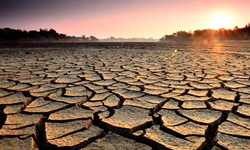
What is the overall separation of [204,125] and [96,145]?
2.11ft

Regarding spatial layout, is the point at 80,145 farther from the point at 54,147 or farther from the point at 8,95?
the point at 8,95

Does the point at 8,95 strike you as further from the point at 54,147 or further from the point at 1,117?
the point at 54,147

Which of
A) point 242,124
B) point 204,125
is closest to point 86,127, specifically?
point 204,125

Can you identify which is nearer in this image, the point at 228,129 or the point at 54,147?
the point at 54,147

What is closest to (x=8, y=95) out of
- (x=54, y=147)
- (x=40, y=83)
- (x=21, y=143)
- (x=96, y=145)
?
(x=40, y=83)

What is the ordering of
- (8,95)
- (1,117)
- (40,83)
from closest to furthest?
(1,117), (8,95), (40,83)

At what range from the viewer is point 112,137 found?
36.5 inches

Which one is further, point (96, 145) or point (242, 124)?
point (242, 124)

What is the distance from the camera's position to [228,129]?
972 mm

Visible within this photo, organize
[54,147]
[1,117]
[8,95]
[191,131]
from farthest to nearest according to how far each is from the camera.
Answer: [8,95], [1,117], [191,131], [54,147]

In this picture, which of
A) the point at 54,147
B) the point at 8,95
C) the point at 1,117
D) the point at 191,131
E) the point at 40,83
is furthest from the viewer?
the point at 40,83

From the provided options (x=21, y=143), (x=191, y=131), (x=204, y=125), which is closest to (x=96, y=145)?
(x=21, y=143)

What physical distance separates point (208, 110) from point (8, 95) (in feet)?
5.55

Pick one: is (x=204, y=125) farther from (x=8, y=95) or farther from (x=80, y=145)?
(x=8, y=95)
